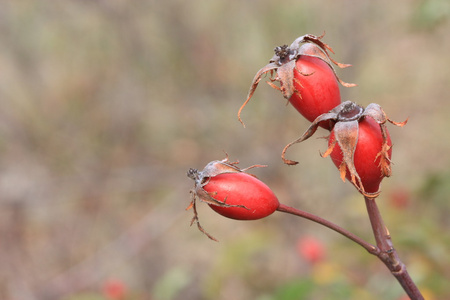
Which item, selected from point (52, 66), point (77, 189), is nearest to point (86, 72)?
point (52, 66)

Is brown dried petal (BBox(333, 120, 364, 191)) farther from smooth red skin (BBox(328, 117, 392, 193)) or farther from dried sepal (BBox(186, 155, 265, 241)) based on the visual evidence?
dried sepal (BBox(186, 155, 265, 241))

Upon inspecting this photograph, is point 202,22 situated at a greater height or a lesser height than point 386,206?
greater

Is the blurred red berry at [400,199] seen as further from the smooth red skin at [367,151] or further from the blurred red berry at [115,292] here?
the smooth red skin at [367,151]

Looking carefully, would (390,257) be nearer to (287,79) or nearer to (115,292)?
(287,79)

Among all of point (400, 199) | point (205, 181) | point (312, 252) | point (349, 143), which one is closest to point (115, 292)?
point (312, 252)

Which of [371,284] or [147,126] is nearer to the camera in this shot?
[371,284]

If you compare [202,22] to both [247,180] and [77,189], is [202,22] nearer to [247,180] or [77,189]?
[77,189]
